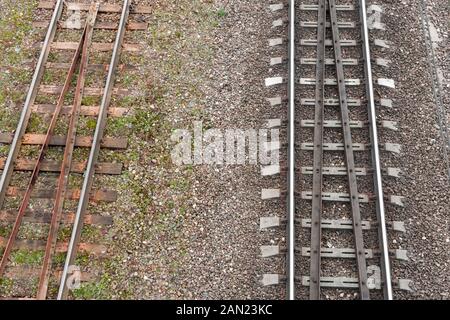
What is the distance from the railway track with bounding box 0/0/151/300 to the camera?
7648 millimetres

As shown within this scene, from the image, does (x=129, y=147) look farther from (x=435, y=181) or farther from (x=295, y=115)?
(x=435, y=181)

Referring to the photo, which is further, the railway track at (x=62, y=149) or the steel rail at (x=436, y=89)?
the steel rail at (x=436, y=89)

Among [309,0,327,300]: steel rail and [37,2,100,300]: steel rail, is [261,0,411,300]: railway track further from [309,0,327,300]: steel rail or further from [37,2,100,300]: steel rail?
[37,2,100,300]: steel rail

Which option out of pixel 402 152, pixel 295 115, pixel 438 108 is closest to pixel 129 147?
pixel 295 115

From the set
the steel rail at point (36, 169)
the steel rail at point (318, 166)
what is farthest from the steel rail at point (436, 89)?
the steel rail at point (36, 169)

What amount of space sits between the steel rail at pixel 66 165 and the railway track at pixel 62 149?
0.5 inches

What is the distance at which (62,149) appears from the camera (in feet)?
28.4

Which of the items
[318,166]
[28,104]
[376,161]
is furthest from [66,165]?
[376,161]

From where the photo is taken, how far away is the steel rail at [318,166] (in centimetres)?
735

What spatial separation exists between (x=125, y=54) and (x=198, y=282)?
4519mm

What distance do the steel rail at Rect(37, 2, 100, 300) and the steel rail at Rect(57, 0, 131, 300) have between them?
262mm

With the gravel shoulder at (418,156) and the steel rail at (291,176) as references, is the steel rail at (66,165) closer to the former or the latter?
the steel rail at (291,176)

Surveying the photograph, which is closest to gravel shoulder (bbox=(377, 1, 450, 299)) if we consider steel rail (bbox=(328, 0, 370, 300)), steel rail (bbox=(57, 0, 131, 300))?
steel rail (bbox=(328, 0, 370, 300))

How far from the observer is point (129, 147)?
866 centimetres
